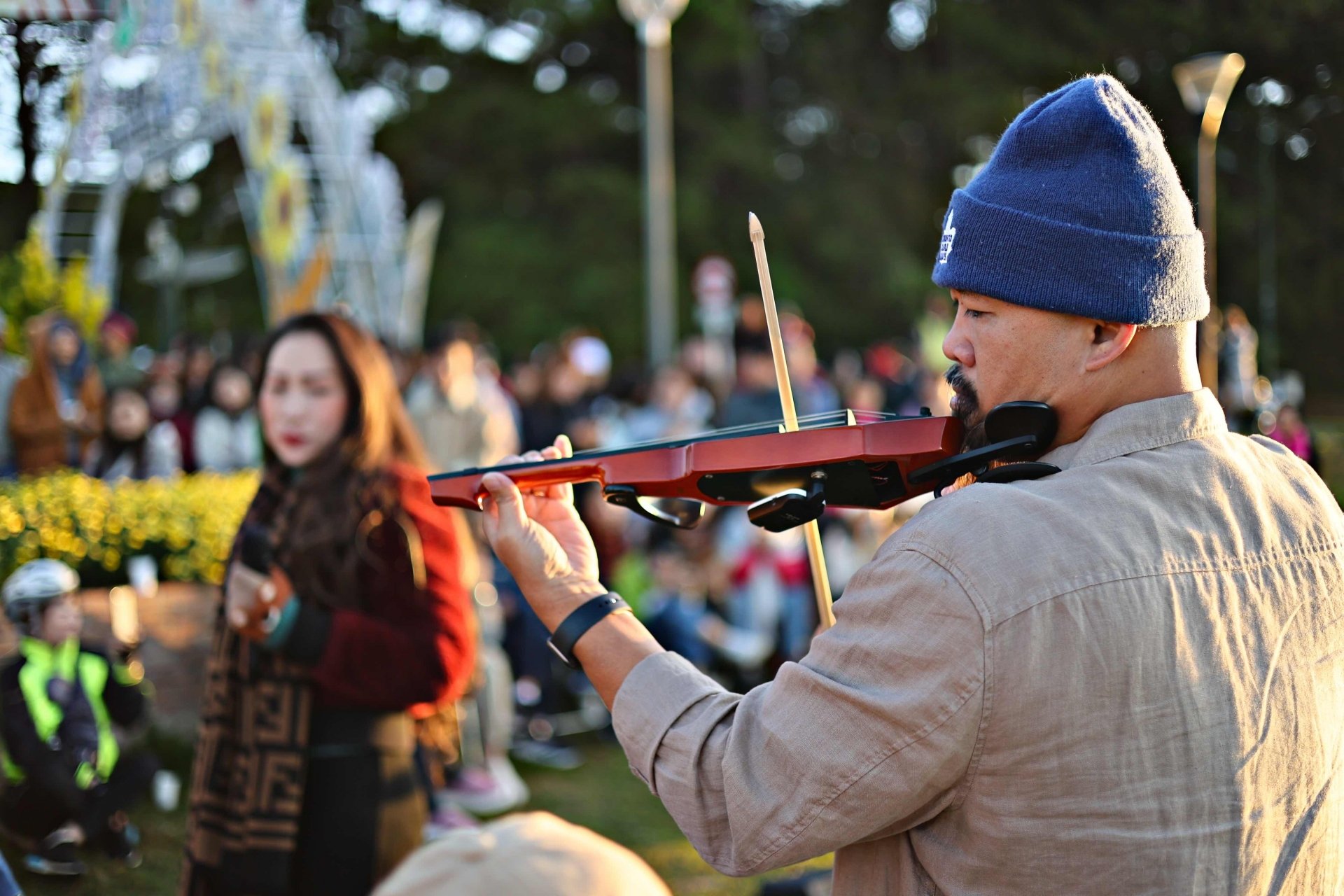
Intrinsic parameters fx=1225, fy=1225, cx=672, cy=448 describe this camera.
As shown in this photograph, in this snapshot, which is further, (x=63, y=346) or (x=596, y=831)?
(x=63, y=346)

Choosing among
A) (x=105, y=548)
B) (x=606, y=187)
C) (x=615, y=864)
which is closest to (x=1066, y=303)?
(x=615, y=864)

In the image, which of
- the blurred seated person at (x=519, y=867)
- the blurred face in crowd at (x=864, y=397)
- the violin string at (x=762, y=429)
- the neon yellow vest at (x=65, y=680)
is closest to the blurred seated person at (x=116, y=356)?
the neon yellow vest at (x=65, y=680)

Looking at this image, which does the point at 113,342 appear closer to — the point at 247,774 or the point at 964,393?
the point at 247,774

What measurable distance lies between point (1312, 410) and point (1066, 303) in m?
3.98

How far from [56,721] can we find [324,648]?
74.7 inches

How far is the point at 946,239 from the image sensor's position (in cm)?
148

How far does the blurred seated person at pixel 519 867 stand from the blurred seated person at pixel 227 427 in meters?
7.20

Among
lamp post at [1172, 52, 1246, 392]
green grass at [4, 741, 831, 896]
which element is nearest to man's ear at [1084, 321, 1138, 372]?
green grass at [4, 741, 831, 896]

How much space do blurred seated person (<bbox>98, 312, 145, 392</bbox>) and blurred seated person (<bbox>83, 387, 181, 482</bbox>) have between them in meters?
0.62

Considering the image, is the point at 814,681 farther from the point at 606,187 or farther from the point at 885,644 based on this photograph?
the point at 606,187

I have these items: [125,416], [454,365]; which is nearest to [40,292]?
[125,416]

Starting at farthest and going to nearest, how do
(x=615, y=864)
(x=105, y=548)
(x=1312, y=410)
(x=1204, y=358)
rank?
(x=1204, y=358) → (x=105, y=548) → (x=1312, y=410) → (x=615, y=864)

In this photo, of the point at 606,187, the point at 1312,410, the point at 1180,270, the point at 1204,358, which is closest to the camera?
the point at 1180,270

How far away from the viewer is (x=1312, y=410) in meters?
4.77
